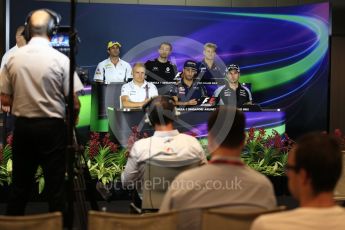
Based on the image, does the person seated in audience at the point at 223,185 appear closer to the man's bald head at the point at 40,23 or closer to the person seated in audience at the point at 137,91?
the man's bald head at the point at 40,23

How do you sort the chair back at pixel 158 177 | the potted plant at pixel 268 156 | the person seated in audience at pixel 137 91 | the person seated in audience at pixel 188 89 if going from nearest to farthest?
the chair back at pixel 158 177 → the potted plant at pixel 268 156 → the person seated in audience at pixel 188 89 → the person seated in audience at pixel 137 91

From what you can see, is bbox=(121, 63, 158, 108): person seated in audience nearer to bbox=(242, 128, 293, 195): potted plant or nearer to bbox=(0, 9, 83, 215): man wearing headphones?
bbox=(242, 128, 293, 195): potted plant

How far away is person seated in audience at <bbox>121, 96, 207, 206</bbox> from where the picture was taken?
3.11m

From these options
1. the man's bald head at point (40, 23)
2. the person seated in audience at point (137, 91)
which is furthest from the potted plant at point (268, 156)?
the man's bald head at point (40, 23)

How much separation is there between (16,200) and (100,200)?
8.04ft

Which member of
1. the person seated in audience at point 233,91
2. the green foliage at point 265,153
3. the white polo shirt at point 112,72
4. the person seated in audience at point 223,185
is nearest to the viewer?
the person seated in audience at point 223,185

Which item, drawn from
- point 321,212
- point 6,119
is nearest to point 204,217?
point 321,212

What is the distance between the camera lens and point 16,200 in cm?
299

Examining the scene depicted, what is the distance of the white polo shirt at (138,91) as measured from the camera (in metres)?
7.68

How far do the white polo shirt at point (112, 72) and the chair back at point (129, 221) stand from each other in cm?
642

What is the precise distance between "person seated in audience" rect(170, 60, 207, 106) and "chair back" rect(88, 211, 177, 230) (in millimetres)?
5086

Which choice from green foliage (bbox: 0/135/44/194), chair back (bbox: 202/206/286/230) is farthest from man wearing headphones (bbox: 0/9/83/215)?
green foliage (bbox: 0/135/44/194)

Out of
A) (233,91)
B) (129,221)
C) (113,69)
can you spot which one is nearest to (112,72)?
(113,69)

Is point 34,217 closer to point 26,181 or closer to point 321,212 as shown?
point 321,212
